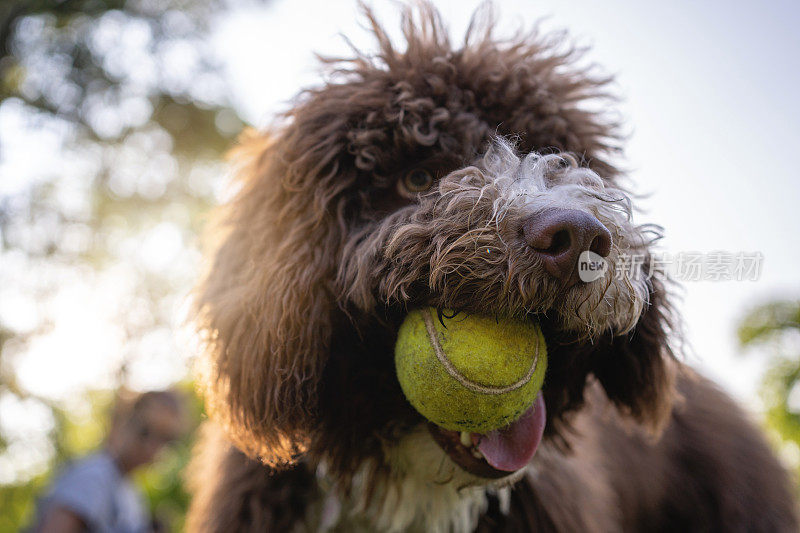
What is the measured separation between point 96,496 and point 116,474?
0.40 metres

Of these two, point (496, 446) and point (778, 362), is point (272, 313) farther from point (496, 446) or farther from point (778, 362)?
point (778, 362)

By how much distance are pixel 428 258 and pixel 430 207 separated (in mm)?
202

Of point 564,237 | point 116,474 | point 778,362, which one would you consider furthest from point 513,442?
point 778,362

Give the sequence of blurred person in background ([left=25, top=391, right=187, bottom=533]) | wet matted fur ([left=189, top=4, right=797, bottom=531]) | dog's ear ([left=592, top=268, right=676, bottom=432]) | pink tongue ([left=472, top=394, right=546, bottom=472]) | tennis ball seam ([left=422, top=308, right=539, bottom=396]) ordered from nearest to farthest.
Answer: tennis ball seam ([left=422, top=308, right=539, bottom=396]) < wet matted fur ([left=189, top=4, right=797, bottom=531]) < pink tongue ([left=472, top=394, right=546, bottom=472]) < dog's ear ([left=592, top=268, right=676, bottom=432]) < blurred person in background ([left=25, top=391, right=187, bottom=533])

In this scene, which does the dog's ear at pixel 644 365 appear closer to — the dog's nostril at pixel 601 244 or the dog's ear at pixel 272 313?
the dog's nostril at pixel 601 244

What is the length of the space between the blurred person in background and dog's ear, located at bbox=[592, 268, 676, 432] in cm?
300

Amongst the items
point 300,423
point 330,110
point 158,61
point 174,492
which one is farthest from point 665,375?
point 174,492

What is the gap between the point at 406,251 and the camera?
1.76 metres

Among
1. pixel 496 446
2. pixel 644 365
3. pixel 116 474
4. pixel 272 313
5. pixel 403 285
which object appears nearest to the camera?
pixel 403 285

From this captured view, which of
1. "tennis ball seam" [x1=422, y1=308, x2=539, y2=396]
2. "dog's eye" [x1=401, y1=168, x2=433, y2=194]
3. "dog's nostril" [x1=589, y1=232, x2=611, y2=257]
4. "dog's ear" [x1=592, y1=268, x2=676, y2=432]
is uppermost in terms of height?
"dog's nostril" [x1=589, y1=232, x2=611, y2=257]

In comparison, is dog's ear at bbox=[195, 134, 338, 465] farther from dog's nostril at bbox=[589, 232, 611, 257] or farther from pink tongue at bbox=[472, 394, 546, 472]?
dog's nostril at bbox=[589, 232, 611, 257]

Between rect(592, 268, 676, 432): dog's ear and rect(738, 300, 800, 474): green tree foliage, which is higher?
rect(592, 268, 676, 432): dog's ear

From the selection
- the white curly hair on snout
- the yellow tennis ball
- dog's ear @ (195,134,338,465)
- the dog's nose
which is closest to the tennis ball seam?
the yellow tennis ball

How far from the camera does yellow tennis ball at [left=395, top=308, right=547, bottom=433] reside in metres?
1.61
